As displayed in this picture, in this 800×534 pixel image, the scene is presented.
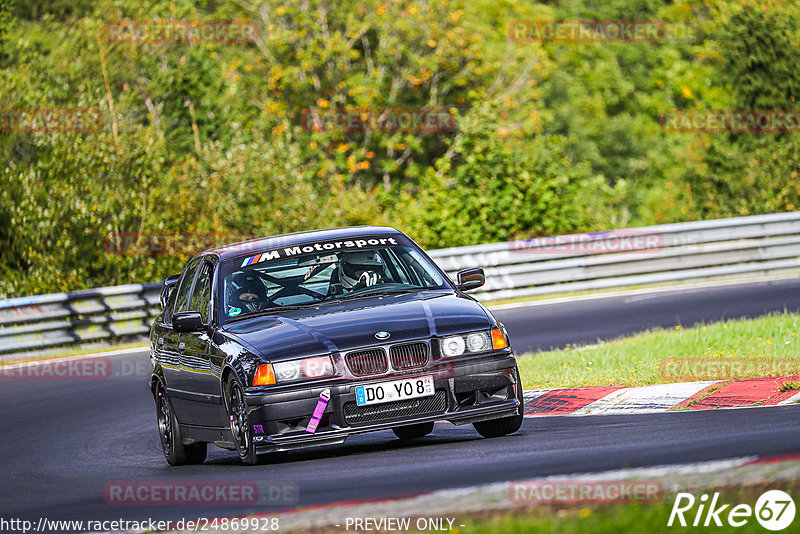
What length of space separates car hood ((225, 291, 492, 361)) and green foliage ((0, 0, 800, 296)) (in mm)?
14888

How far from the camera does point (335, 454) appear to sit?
9.32 meters

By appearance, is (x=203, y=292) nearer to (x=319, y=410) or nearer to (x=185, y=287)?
(x=185, y=287)

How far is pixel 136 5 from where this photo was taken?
34.8 metres

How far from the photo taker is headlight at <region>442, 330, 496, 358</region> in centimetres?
860

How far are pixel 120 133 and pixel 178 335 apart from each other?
52.8 feet

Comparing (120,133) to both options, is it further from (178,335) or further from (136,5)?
(178,335)

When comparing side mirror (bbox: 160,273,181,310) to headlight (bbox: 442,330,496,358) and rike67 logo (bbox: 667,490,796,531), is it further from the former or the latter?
rike67 logo (bbox: 667,490,796,531)

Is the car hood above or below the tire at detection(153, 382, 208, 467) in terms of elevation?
above

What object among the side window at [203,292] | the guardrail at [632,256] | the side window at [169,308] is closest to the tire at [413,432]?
the side window at [203,292]

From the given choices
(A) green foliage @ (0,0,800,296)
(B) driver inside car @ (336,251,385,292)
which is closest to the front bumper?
(B) driver inside car @ (336,251,385,292)

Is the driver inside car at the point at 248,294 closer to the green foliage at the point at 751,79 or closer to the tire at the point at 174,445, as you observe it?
the tire at the point at 174,445

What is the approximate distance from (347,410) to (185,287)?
298 centimetres

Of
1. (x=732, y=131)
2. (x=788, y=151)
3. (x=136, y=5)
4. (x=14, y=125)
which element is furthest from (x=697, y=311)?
(x=136, y=5)

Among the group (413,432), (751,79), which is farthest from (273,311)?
(751,79)
